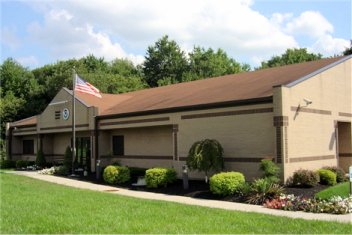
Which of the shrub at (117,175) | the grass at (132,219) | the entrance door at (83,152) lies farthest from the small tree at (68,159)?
the grass at (132,219)

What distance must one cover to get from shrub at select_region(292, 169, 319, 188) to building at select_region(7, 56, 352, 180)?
0.37m

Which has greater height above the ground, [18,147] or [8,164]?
[18,147]

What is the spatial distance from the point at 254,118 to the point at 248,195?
3779 millimetres

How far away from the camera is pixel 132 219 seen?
10.2 metres

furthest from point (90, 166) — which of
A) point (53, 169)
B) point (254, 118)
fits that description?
point (254, 118)

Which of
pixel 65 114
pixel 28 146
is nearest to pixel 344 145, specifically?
pixel 65 114

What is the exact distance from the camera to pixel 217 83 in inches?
966

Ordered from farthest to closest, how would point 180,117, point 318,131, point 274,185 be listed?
point 180,117 < point 318,131 < point 274,185

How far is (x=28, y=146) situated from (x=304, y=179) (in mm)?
27666

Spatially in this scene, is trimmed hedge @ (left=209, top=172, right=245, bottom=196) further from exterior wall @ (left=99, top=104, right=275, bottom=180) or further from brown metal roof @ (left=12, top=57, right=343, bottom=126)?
brown metal roof @ (left=12, top=57, right=343, bottom=126)

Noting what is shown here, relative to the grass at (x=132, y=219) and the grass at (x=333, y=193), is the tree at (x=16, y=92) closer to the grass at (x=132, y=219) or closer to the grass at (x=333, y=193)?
the grass at (x=132, y=219)

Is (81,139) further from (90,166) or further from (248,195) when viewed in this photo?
(248,195)

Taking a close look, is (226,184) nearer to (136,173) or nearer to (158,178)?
(158,178)

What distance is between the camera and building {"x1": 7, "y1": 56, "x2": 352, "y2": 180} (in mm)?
17312
